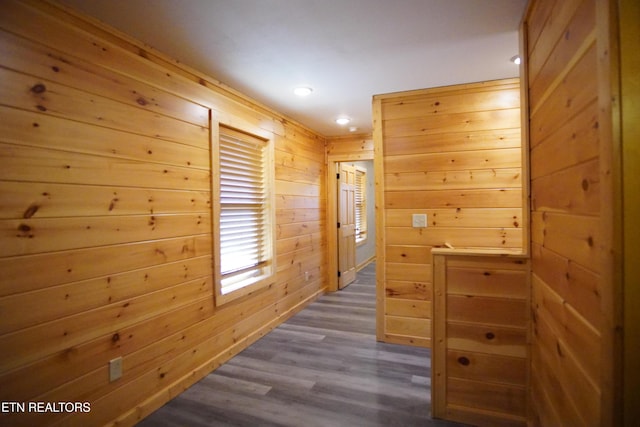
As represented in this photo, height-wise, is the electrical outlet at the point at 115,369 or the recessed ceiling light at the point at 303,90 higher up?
the recessed ceiling light at the point at 303,90

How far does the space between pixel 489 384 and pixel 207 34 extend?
9.13ft

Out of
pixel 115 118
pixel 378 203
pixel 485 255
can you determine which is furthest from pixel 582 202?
pixel 115 118

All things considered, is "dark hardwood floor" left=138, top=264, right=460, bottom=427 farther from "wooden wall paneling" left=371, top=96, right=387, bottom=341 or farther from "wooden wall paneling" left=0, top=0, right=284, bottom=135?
"wooden wall paneling" left=0, top=0, right=284, bottom=135

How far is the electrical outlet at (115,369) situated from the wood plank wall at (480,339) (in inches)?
76.5

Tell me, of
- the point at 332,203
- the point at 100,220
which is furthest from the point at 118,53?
the point at 332,203

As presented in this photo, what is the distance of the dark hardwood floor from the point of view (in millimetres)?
1992

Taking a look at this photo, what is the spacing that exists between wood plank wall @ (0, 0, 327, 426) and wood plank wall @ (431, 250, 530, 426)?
181 centimetres

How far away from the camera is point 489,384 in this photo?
1904 millimetres

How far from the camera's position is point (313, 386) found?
235 cm

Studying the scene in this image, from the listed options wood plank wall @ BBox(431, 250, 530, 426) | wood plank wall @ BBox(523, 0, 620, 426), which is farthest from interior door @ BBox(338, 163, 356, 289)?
wood plank wall @ BBox(523, 0, 620, 426)

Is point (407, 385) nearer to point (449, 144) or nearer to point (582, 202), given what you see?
point (582, 202)

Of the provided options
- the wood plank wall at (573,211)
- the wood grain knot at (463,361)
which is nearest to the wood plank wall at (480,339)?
the wood grain knot at (463,361)

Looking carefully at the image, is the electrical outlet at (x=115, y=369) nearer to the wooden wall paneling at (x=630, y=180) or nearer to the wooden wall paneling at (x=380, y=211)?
the wooden wall paneling at (x=380, y=211)

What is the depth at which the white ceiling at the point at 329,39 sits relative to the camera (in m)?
1.71
